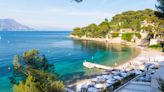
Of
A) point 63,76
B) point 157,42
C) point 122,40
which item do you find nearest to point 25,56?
point 63,76

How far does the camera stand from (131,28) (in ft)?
289

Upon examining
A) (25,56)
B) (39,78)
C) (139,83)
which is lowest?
(139,83)

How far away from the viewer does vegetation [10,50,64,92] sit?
14.7 meters

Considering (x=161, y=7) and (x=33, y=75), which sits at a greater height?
(x=161, y=7)

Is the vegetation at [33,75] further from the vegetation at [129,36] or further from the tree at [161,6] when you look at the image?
the vegetation at [129,36]

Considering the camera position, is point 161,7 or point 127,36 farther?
point 127,36

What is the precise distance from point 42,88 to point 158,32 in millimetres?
57430

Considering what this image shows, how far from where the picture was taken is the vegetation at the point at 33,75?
1474 centimetres

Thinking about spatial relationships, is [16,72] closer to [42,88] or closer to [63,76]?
[42,88]

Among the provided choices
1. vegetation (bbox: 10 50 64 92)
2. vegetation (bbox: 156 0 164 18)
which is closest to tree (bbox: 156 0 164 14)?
vegetation (bbox: 156 0 164 18)

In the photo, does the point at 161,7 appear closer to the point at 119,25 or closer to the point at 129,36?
the point at 129,36

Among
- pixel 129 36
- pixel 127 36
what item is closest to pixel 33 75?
pixel 129 36

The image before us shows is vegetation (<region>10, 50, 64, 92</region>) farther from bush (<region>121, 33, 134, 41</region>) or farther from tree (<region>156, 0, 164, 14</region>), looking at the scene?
bush (<region>121, 33, 134, 41</region>)

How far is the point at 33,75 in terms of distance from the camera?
16.1 metres
